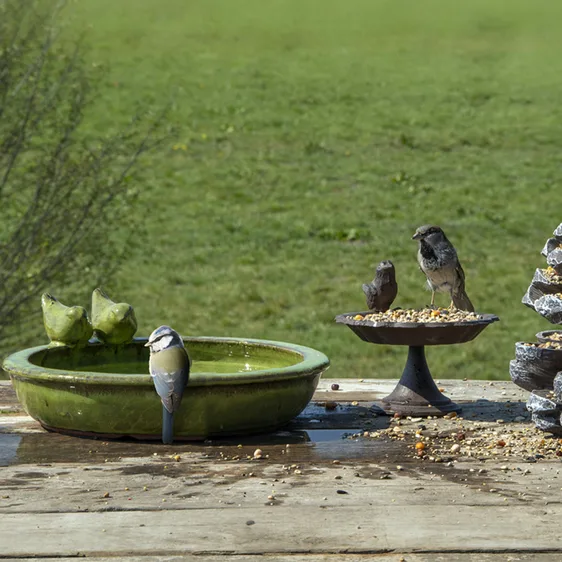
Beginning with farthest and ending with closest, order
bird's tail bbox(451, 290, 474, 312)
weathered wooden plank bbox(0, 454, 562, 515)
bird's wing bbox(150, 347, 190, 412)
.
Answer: bird's tail bbox(451, 290, 474, 312), bird's wing bbox(150, 347, 190, 412), weathered wooden plank bbox(0, 454, 562, 515)

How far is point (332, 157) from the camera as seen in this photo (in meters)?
15.1

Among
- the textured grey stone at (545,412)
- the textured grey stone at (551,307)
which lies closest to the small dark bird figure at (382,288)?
the textured grey stone at (551,307)

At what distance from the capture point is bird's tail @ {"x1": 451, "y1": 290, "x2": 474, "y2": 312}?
470 cm

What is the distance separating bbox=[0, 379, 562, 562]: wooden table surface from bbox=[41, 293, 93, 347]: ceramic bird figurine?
39 centimetres

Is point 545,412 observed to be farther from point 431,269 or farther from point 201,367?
point 201,367

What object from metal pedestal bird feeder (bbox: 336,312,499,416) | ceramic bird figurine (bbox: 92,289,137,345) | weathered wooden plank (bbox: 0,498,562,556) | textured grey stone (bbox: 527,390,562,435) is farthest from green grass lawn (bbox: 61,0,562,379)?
weathered wooden plank (bbox: 0,498,562,556)

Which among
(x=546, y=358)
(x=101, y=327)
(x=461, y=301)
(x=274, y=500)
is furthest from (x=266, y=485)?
(x=461, y=301)

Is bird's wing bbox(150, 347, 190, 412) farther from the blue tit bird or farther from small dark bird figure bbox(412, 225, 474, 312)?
small dark bird figure bbox(412, 225, 474, 312)

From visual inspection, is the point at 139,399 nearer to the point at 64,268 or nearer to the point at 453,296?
the point at 453,296

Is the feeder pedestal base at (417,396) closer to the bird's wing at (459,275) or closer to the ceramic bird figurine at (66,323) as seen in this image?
the bird's wing at (459,275)

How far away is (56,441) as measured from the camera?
3.93 metres

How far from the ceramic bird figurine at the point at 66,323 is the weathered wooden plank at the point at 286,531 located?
141cm

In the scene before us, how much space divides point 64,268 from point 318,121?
389 inches

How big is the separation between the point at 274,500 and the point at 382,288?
162 centimetres
